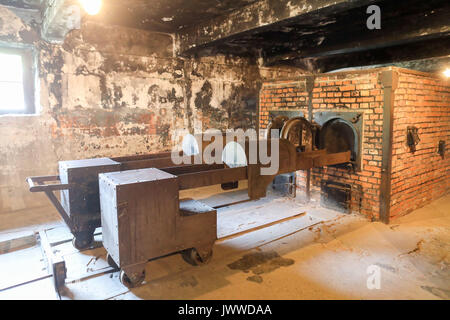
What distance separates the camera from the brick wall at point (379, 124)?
3.88m

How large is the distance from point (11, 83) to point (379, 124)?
4938 millimetres

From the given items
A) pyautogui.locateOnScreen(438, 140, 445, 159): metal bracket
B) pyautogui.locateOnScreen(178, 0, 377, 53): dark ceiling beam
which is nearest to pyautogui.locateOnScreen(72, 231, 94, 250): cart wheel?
pyautogui.locateOnScreen(178, 0, 377, 53): dark ceiling beam

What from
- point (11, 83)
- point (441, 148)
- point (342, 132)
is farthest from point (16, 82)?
point (441, 148)

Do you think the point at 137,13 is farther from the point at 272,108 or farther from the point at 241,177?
the point at 241,177

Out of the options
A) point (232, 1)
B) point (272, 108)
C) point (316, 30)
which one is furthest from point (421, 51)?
point (232, 1)

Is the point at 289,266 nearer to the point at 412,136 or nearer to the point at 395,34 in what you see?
the point at 412,136

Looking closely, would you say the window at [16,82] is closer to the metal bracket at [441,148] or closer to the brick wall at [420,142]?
the brick wall at [420,142]

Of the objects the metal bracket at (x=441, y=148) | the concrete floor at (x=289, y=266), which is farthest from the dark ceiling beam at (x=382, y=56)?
the concrete floor at (x=289, y=266)

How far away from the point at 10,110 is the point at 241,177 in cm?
365

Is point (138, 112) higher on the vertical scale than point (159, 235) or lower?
higher

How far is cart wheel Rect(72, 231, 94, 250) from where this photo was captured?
312cm

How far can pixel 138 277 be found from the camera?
249 cm

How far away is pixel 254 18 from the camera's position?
411cm
